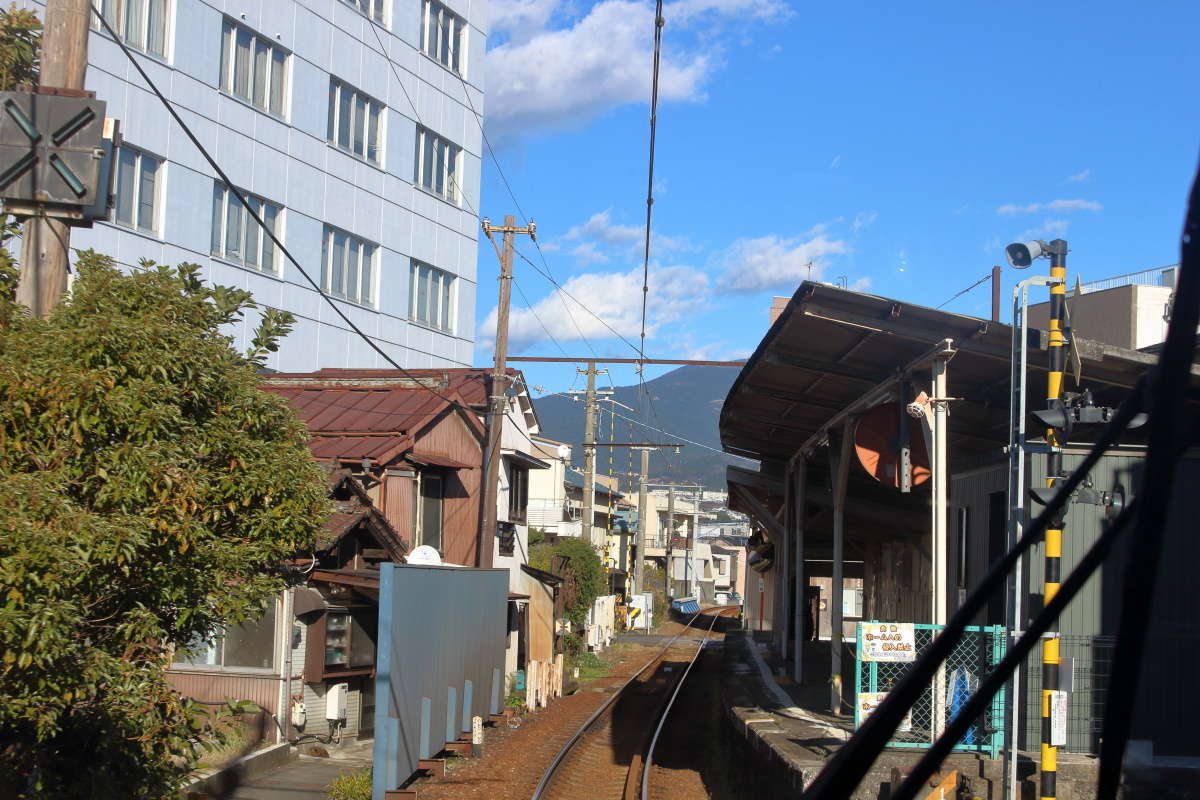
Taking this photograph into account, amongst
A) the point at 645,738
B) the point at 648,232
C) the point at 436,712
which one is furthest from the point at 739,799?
the point at 648,232

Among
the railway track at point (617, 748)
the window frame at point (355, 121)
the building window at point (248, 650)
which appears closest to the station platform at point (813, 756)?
the railway track at point (617, 748)

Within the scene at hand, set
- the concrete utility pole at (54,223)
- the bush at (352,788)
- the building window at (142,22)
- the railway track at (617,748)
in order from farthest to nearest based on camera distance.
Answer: the building window at (142,22)
the railway track at (617,748)
the bush at (352,788)
the concrete utility pole at (54,223)

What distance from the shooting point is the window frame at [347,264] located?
24.9 m

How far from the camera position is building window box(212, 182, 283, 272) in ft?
72.2

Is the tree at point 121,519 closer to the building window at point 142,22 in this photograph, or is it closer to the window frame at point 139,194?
the window frame at point 139,194

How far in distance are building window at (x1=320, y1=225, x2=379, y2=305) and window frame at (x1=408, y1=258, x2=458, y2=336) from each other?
160cm

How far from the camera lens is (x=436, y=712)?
47.4 ft

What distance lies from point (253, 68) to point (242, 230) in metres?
3.50

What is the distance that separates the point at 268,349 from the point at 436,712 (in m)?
8.60

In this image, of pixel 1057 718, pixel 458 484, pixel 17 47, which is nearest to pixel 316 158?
pixel 458 484

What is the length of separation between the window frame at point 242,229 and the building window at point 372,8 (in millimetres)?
5828

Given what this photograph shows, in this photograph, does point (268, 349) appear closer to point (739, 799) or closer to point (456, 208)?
point (739, 799)

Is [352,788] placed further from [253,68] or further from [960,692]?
[253,68]

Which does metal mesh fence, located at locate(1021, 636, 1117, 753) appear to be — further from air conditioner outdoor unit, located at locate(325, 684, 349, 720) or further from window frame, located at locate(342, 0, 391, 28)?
window frame, located at locate(342, 0, 391, 28)
